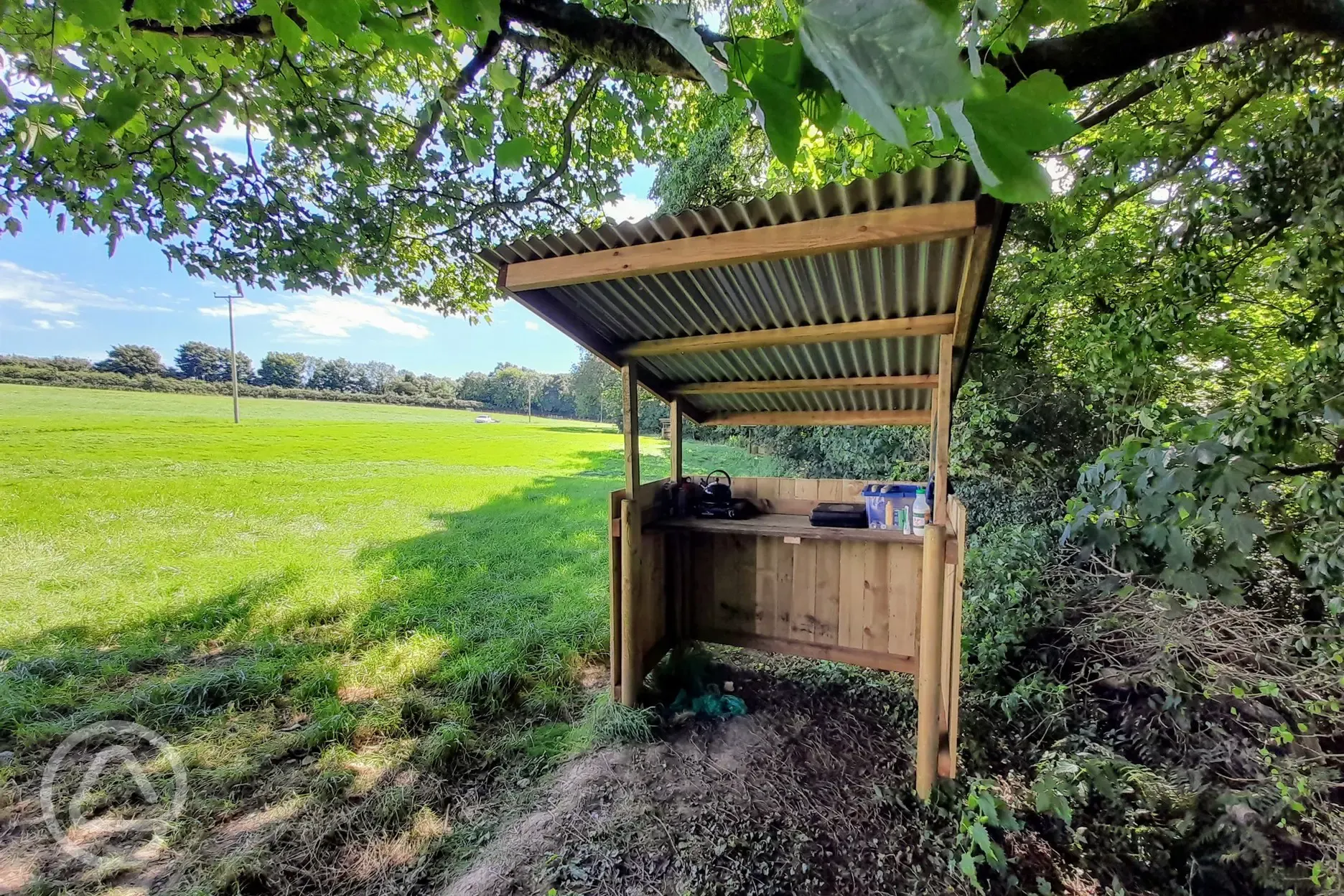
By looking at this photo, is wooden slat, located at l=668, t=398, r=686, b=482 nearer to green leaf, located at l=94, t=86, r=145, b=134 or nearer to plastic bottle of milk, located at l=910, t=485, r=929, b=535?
plastic bottle of milk, located at l=910, t=485, r=929, b=535

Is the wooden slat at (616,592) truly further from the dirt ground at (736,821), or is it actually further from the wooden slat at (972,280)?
the wooden slat at (972,280)

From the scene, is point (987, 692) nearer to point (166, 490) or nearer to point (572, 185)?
point (572, 185)

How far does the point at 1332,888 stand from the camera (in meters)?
1.72

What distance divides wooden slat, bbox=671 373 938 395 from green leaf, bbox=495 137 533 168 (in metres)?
2.15

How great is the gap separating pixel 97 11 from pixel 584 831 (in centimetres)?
274

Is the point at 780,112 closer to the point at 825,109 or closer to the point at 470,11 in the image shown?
the point at 825,109

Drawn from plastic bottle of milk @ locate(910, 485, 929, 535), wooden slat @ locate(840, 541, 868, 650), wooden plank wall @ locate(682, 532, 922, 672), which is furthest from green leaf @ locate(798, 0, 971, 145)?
wooden slat @ locate(840, 541, 868, 650)

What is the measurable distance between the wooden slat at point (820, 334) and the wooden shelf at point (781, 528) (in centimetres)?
104

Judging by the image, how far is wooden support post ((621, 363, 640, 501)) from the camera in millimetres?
2863

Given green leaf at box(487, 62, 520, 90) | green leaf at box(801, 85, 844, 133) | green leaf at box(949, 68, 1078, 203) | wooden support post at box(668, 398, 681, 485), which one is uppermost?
green leaf at box(487, 62, 520, 90)

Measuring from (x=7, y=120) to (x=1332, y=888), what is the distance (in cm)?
610

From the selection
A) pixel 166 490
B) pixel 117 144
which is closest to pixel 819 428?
pixel 117 144

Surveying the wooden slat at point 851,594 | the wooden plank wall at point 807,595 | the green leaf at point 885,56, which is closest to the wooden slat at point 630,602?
the wooden plank wall at point 807,595

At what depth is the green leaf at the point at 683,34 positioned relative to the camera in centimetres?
38
